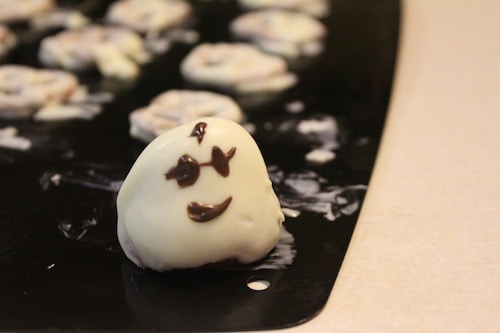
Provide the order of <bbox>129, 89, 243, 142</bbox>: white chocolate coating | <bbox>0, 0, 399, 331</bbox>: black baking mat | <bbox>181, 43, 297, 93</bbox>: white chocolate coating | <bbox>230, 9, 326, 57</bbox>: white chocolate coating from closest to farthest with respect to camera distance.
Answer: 1. <bbox>0, 0, 399, 331</bbox>: black baking mat
2. <bbox>129, 89, 243, 142</bbox>: white chocolate coating
3. <bbox>181, 43, 297, 93</bbox>: white chocolate coating
4. <bbox>230, 9, 326, 57</bbox>: white chocolate coating

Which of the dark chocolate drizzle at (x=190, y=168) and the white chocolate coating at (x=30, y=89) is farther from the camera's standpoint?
the white chocolate coating at (x=30, y=89)

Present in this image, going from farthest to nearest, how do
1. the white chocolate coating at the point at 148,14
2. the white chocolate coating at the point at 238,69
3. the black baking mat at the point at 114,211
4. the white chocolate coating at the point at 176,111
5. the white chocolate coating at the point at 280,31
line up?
the white chocolate coating at the point at 148,14 → the white chocolate coating at the point at 280,31 → the white chocolate coating at the point at 238,69 → the white chocolate coating at the point at 176,111 → the black baking mat at the point at 114,211

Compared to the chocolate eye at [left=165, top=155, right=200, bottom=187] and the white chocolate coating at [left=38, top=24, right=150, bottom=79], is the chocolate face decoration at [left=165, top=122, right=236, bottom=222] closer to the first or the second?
the chocolate eye at [left=165, top=155, right=200, bottom=187]

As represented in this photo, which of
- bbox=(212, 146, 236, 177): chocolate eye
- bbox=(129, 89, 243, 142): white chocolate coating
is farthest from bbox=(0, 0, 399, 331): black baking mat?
bbox=(212, 146, 236, 177): chocolate eye

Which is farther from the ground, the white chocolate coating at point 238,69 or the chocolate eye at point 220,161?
the chocolate eye at point 220,161

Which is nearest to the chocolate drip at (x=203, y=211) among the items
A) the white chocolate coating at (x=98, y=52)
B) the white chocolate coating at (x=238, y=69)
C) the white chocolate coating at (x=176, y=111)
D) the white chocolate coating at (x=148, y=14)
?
the white chocolate coating at (x=176, y=111)

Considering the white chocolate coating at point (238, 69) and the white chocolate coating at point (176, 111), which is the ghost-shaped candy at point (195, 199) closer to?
the white chocolate coating at point (176, 111)

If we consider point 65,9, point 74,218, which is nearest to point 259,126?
point 74,218
